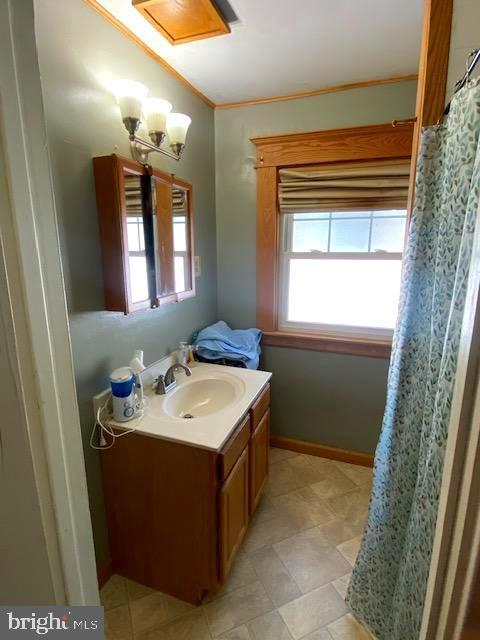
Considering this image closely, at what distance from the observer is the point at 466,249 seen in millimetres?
716

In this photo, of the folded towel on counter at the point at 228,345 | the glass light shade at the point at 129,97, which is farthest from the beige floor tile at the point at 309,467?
the glass light shade at the point at 129,97

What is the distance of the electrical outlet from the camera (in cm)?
135

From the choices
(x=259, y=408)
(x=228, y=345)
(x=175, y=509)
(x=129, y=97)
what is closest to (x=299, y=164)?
(x=129, y=97)

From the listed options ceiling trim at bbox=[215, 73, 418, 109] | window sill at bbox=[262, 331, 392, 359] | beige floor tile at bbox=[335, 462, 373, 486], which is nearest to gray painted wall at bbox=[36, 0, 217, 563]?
ceiling trim at bbox=[215, 73, 418, 109]

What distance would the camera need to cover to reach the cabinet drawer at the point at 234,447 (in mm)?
1293

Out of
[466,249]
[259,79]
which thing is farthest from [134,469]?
[259,79]

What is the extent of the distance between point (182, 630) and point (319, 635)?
0.55 m

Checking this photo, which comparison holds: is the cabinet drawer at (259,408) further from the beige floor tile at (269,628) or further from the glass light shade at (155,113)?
the glass light shade at (155,113)

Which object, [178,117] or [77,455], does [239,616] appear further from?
[178,117]

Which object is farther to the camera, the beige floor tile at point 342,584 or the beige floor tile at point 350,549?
the beige floor tile at point 350,549

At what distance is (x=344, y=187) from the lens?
6.39 feet

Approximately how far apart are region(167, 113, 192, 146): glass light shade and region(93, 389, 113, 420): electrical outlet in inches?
47.3

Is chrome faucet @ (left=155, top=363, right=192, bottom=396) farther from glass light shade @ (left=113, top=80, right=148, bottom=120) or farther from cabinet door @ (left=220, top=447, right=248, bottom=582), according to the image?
glass light shade @ (left=113, top=80, right=148, bottom=120)

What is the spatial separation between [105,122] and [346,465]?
95.7 inches
